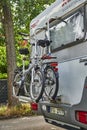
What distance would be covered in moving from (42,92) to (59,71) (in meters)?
0.48

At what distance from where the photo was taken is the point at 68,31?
6.82m

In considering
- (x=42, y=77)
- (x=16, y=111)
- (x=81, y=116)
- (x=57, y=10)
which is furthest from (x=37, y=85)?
(x=16, y=111)

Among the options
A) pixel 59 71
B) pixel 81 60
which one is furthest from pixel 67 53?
pixel 81 60

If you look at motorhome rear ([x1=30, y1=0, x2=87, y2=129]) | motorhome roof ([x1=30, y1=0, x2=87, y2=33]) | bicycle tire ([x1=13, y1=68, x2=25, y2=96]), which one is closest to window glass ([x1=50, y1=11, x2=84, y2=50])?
motorhome rear ([x1=30, y1=0, x2=87, y2=129])

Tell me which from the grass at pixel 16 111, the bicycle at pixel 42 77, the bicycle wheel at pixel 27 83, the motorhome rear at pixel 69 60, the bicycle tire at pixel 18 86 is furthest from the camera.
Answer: the grass at pixel 16 111

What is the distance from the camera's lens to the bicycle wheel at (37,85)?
6469 millimetres

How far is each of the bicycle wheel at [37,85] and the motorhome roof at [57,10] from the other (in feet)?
3.90

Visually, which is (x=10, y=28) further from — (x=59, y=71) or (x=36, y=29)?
(x=59, y=71)

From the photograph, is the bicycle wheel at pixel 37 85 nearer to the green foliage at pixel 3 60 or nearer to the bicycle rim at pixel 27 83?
the bicycle rim at pixel 27 83

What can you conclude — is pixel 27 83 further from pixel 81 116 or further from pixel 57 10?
pixel 81 116

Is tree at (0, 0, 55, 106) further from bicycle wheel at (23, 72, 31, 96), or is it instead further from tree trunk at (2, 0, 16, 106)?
bicycle wheel at (23, 72, 31, 96)

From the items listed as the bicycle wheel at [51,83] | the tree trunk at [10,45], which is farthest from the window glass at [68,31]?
the tree trunk at [10,45]

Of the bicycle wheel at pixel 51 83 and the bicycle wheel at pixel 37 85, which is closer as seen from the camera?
the bicycle wheel at pixel 51 83

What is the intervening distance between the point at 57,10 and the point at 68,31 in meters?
0.61
